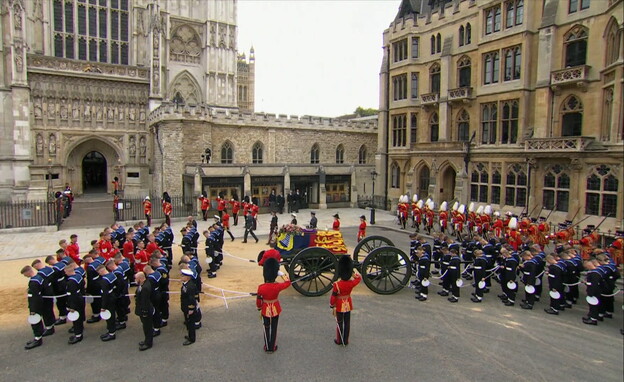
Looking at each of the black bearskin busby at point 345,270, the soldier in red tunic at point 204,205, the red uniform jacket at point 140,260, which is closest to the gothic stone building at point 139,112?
the soldier in red tunic at point 204,205

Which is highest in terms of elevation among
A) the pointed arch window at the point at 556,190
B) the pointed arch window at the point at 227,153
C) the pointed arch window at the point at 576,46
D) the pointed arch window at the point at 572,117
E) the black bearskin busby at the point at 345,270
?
the pointed arch window at the point at 576,46

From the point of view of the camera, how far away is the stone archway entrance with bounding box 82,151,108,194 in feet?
122

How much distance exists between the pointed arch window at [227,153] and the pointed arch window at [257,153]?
5.75ft

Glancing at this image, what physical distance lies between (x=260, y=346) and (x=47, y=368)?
3.80 meters

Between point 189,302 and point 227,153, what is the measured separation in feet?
80.3

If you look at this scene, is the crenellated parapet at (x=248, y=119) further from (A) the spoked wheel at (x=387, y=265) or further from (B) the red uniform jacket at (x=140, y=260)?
(A) the spoked wheel at (x=387, y=265)

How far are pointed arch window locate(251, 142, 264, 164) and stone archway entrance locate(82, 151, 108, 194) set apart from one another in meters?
14.5

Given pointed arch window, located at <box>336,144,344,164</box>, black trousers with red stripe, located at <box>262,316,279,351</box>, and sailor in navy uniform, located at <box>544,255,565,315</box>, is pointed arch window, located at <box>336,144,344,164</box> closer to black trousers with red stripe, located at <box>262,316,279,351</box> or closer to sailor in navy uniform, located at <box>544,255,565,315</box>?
sailor in navy uniform, located at <box>544,255,565,315</box>

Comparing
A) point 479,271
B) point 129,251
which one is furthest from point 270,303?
point 479,271

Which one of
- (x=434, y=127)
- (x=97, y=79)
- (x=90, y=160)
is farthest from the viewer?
(x=90, y=160)

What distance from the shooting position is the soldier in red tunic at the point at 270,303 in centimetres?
756

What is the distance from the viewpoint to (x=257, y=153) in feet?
108

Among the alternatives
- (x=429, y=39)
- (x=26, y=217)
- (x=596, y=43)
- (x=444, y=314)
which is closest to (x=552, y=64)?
(x=596, y=43)

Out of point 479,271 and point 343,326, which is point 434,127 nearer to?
point 479,271
